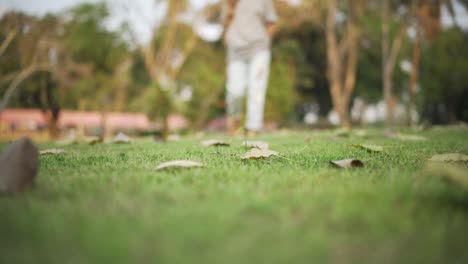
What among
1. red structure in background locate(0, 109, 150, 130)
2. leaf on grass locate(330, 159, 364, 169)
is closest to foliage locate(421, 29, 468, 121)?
red structure in background locate(0, 109, 150, 130)

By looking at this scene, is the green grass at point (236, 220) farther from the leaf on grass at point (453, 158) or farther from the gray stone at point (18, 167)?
the leaf on grass at point (453, 158)

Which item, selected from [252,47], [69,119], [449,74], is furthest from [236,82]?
[69,119]

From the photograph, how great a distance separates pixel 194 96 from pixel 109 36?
1173 centimetres

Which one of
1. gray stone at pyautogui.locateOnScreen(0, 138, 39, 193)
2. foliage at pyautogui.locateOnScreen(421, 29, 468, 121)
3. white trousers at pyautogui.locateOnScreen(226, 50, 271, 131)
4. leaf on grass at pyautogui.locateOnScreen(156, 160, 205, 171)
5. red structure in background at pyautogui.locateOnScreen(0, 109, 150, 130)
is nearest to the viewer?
gray stone at pyautogui.locateOnScreen(0, 138, 39, 193)

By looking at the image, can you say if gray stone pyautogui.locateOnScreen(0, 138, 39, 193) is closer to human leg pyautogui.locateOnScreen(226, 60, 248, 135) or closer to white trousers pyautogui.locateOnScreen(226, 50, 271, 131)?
white trousers pyautogui.locateOnScreen(226, 50, 271, 131)

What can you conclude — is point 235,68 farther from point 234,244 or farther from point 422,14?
point 422,14

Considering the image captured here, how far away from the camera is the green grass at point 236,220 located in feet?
2.26

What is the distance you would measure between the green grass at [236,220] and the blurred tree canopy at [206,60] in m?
8.82

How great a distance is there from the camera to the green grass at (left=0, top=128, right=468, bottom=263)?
27.2 inches

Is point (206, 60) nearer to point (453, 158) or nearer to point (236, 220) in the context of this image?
point (453, 158)

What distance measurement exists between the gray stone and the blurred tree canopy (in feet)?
27.8

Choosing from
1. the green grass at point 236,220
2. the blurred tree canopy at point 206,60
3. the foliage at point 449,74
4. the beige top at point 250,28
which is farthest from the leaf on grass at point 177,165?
the foliage at point 449,74

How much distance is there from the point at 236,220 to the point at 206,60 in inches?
919

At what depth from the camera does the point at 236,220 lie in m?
0.84
